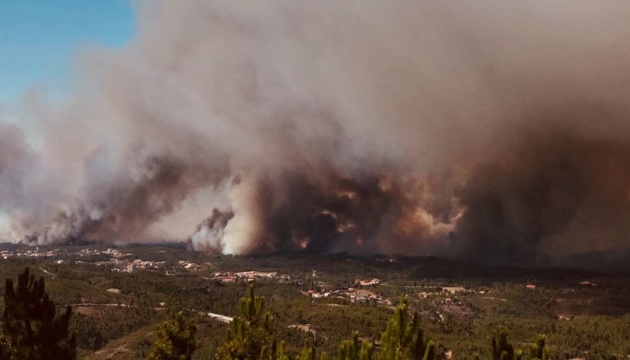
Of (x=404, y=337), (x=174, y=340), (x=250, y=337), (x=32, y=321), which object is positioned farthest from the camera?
(x=174, y=340)

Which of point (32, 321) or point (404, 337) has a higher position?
point (404, 337)

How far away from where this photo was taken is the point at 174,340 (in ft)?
167

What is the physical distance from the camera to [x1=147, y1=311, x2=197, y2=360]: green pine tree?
49781mm

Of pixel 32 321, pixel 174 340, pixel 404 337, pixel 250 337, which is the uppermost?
pixel 404 337

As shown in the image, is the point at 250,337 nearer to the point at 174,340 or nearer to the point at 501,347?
the point at 174,340

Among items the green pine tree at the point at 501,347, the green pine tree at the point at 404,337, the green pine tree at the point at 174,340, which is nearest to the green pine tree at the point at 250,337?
the green pine tree at the point at 174,340

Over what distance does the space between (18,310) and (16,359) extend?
3.79 meters

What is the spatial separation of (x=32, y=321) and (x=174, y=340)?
13.7m

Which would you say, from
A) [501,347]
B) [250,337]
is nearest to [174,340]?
[250,337]

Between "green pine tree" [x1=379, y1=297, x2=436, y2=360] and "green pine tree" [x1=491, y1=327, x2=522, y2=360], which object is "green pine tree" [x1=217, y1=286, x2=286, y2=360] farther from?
"green pine tree" [x1=491, y1=327, x2=522, y2=360]

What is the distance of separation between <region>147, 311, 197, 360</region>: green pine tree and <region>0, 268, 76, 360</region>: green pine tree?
970 centimetres

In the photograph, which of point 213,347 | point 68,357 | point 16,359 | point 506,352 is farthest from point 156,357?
point 213,347

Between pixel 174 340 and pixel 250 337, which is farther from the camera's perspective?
pixel 174 340

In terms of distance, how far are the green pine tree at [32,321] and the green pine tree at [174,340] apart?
9.70 metres
